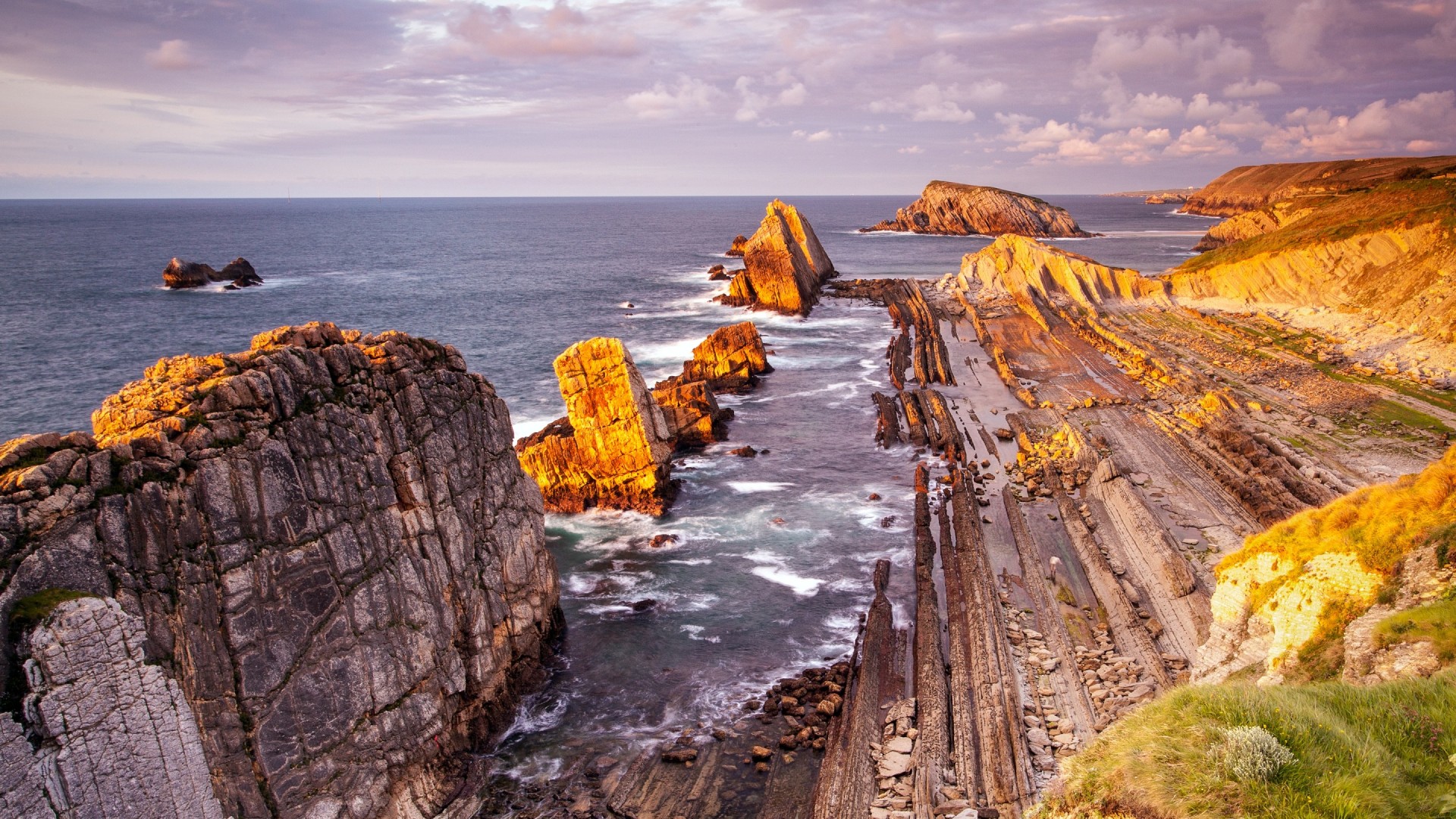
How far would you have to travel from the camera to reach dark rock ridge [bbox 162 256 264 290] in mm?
101938

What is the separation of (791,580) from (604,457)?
39.8ft

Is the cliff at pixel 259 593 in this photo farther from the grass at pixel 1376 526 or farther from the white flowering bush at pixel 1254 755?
the grass at pixel 1376 526

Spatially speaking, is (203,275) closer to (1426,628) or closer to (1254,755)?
(1254,755)

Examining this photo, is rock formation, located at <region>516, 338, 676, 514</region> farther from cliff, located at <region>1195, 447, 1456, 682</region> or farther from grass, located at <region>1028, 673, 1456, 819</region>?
grass, located at <region>1028, 673, 1456, 819</region>

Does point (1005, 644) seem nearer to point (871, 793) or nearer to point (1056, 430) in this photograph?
point (871, 793)

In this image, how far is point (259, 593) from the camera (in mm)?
16125

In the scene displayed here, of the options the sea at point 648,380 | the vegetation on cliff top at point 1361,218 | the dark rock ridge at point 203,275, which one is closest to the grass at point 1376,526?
the sea at point 648,380

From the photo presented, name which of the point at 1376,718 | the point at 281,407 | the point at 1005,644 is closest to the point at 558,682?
the point at 281,407

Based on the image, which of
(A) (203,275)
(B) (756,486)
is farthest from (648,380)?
(A) (203,275)

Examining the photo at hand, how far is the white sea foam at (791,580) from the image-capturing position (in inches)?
1244

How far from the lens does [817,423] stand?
175 feet

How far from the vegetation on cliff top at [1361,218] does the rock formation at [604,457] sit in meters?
66.4

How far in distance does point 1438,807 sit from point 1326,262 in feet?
247

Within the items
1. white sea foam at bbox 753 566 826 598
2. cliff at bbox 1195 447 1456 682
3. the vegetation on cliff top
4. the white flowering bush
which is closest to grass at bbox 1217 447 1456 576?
cliff at bbox 1195 447 1456 682
